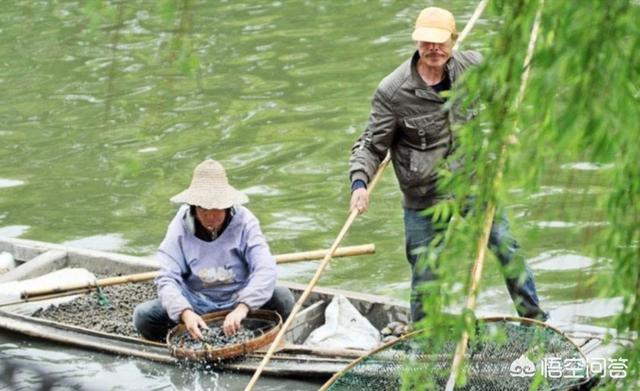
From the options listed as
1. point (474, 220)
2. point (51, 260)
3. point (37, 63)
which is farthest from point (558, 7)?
point (37, 63)

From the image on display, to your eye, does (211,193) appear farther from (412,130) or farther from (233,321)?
(412,130)

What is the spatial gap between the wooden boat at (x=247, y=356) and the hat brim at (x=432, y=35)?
152 cm

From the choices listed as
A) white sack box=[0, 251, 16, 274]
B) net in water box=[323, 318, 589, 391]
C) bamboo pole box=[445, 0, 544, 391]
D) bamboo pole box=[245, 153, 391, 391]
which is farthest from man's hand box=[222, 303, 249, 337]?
bamboo pole box=[445, 0, 544, 391]

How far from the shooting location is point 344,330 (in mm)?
7742

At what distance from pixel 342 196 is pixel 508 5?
27.4ft

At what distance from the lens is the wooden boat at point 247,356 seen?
23.7 feet

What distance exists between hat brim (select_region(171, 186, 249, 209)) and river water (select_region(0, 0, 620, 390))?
68cm

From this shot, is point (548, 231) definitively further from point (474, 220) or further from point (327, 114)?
point (474, 220)

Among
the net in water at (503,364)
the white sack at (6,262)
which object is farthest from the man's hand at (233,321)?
the white sack at (6,262)

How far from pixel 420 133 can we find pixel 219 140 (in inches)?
266

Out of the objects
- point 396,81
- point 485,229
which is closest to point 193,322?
point 396,81

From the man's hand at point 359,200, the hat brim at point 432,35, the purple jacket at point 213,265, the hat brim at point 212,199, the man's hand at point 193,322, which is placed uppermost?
the hat brim at point 432,35

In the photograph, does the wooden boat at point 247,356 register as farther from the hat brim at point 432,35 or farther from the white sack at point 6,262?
the hat brim at point 432,35

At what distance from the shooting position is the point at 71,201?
12.7 metres
